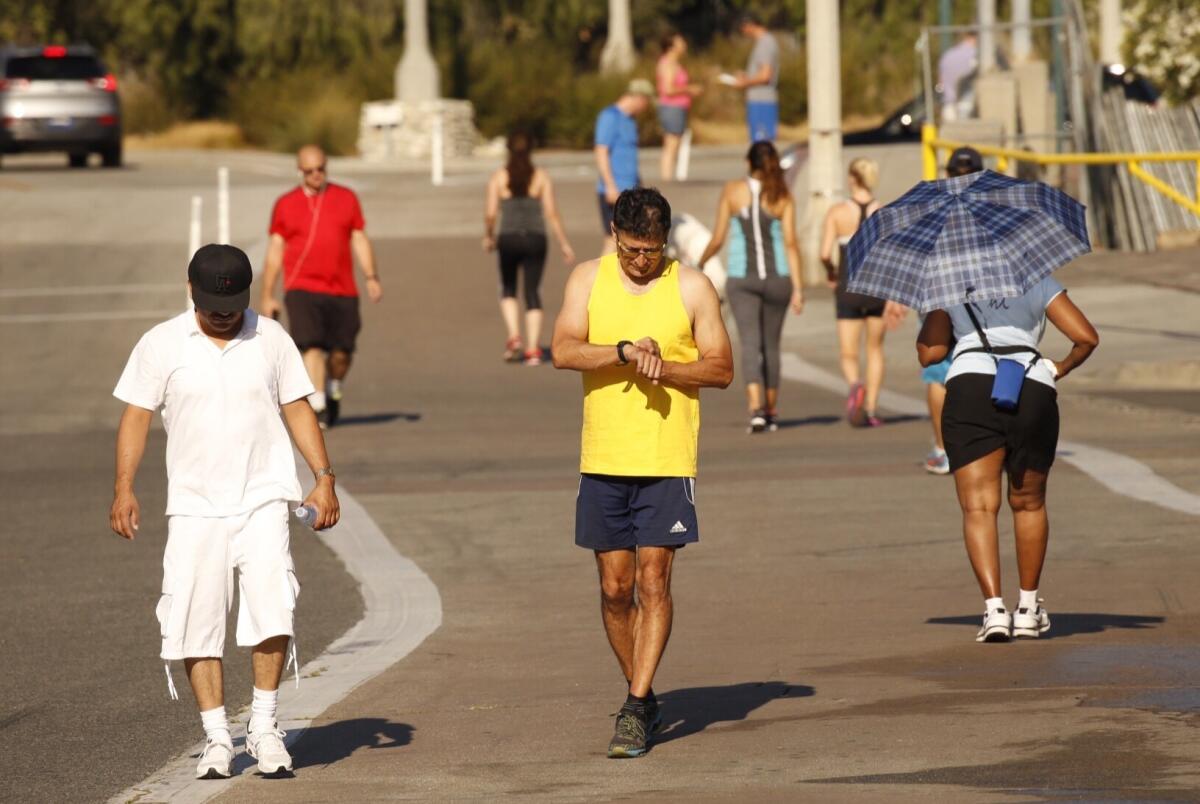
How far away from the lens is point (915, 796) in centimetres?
642

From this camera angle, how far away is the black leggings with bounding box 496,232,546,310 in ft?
64.2

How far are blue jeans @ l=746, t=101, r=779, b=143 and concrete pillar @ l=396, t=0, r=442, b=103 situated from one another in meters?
12.4

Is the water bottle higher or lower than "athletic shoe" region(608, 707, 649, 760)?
higher

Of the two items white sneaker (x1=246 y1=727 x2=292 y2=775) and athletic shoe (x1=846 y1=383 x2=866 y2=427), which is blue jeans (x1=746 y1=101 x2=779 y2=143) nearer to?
athletic shoe (x1=846 y1=383 x2=866 y2=427)

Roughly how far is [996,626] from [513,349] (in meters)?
12.1

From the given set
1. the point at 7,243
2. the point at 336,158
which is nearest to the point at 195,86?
the point at 336,158

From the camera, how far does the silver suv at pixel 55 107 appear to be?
37.7m

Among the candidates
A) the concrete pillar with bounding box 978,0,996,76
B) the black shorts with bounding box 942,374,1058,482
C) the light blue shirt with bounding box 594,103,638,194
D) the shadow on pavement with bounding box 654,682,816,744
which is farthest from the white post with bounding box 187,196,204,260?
the shadow on pavement with bounding box 654,682,816,744

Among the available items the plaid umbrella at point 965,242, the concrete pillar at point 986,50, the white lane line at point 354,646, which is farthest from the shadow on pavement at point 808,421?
the concrete pillar at point 986,50

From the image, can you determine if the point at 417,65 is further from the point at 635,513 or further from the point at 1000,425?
the point at 635,513

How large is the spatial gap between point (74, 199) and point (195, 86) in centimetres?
2001

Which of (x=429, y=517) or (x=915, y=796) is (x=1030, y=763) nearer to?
(x=915, y=796)

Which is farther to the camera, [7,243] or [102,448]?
[7,243]

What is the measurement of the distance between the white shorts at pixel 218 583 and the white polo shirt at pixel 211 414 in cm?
6
